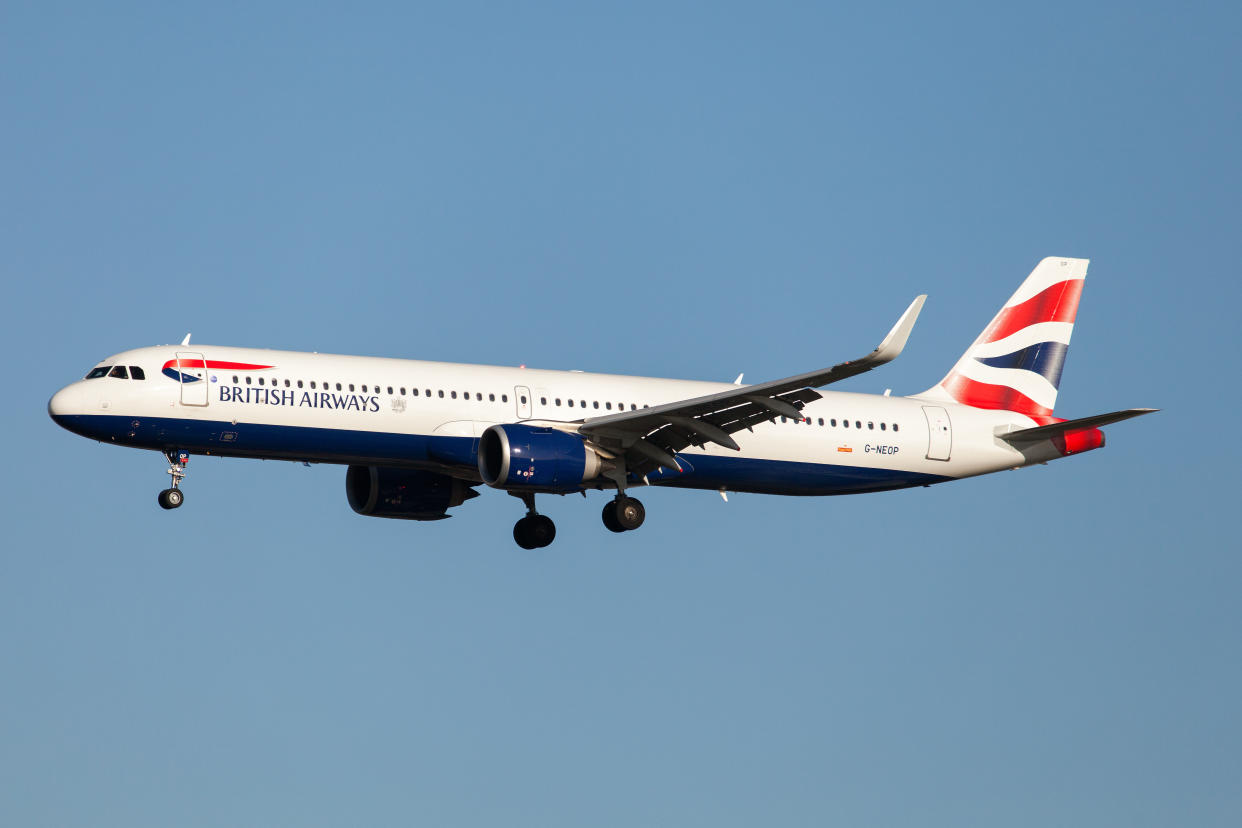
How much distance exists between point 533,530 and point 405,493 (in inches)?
159

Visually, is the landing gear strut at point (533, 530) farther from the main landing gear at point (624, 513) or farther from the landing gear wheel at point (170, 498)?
the landing gear wheel at point (170, 498)

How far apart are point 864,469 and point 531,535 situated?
1028cm

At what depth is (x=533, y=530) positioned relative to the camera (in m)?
53.3

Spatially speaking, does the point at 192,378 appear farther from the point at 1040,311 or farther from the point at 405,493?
the point at 1040,311

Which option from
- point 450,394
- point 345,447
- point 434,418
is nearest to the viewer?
point 345,447

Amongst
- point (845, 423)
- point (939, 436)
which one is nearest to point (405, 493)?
point (845, 423)

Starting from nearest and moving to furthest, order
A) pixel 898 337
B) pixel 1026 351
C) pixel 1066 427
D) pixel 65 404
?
1. pixel 898 337
2. pixel 65 404
3. pixel 1066 427
4. pixel 1026 351

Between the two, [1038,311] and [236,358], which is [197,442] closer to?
[236,358]

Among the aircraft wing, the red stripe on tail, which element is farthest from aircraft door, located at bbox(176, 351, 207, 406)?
the red stripe on tail

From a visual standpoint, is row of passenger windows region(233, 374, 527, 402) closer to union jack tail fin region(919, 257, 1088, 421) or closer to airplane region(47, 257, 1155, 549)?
airplane region(47, 257, 1155, 549)

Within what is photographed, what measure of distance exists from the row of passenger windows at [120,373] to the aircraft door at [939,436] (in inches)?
923

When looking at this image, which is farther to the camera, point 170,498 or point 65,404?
point 170,498

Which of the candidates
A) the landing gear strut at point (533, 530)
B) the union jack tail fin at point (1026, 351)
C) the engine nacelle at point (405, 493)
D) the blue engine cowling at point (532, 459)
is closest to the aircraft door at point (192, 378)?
the blue engine cowling at point (532, 459)

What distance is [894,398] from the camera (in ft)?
180
